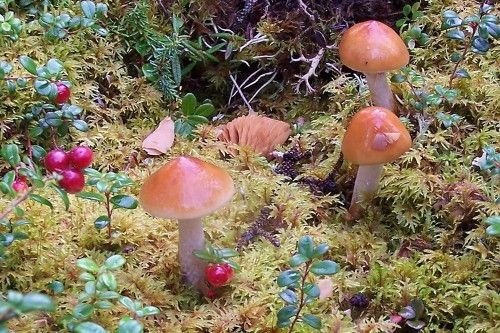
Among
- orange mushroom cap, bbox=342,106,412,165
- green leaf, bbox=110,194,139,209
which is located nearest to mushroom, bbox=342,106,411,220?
orange mushroom cap, bbox=342,106,412,165

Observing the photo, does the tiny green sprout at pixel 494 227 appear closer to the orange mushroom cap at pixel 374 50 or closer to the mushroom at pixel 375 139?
the mushroom at pixel 375 139

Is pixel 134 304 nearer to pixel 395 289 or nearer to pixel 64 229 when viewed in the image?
pixel 64 229

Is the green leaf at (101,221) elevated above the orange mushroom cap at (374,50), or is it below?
below

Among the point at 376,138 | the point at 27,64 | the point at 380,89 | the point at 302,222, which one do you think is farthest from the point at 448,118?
the point at 27,64

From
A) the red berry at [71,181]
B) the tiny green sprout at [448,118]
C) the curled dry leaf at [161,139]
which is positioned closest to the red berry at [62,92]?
the curled dry leaf at [161,139]

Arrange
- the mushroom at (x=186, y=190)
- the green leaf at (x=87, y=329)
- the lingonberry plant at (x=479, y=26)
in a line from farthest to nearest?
1. the lingonberry plant at (x=479, y=26)
2. the mushroom at (x=186, y=190)
3. the green leaf at (x=87, y=329)

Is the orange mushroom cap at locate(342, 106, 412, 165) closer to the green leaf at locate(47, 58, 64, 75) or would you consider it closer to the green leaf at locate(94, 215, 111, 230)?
the green leaf at locate(94, 215, 111, 230)
